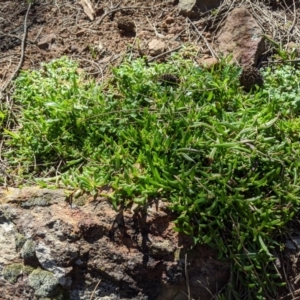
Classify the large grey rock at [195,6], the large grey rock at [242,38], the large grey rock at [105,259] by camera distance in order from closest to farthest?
the large grey rock at [105,259], the large grey rock at [242,38], the large grey rock at [195,6]

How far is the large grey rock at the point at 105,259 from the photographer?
2617 millimetres

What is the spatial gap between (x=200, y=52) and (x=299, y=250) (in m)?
1.56

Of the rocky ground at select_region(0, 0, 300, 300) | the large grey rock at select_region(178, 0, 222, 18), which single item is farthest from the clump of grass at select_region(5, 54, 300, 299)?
the large grey rock at select_region(178, 0, 222, 18)

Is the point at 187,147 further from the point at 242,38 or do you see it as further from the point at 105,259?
the point at 242,38

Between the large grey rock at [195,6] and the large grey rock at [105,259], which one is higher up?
the large grey rock at [195,6]

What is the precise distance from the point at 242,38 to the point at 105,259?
1815 millimetres

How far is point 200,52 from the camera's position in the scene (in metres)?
3.69

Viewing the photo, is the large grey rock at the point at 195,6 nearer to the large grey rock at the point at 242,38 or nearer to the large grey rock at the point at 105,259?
the large grey rock at the point at 242,38

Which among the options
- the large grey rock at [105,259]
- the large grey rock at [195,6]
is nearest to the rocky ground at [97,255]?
the large grey rock at [105,259]

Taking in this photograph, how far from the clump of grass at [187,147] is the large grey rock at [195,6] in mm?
586

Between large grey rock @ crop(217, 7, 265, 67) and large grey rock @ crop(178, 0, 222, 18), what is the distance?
221mm

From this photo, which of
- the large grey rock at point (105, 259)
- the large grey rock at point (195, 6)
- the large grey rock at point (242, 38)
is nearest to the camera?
the large grey rock at point (105, 259)

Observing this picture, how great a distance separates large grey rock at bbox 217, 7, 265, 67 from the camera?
3533 mm

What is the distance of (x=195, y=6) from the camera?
3.96 metres
